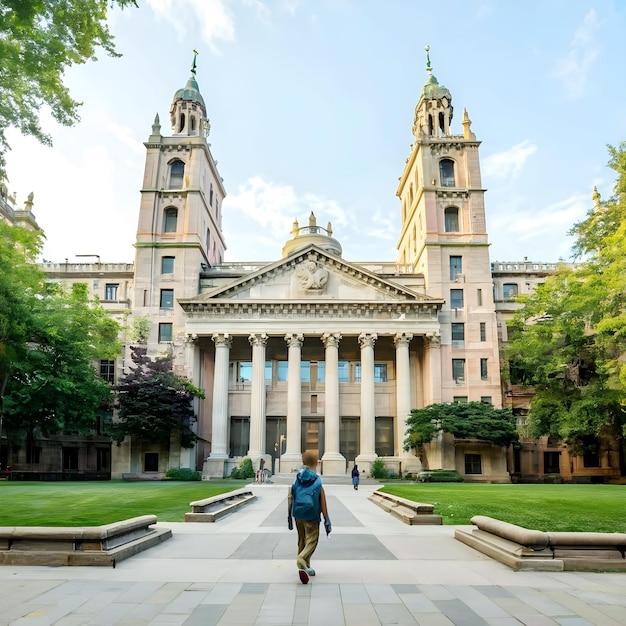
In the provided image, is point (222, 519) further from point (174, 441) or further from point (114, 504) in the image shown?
point (174, 441)

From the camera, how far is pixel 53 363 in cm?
4178

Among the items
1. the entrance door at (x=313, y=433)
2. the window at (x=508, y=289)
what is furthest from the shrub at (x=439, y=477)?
the window at (x=508, y=289)

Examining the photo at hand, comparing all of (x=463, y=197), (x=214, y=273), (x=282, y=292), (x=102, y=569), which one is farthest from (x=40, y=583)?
(x=463, y=197)

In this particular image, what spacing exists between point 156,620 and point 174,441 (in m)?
43.5

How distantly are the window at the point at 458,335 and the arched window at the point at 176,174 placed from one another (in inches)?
1129

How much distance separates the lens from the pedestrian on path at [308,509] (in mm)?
9125

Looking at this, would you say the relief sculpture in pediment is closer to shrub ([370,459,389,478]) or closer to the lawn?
shrub ([370,459,389,478])

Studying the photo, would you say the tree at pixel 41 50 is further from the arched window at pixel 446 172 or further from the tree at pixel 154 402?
the arched window at pixel 446 172

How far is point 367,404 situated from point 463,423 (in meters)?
7.81

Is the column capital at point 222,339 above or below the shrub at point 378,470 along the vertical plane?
above

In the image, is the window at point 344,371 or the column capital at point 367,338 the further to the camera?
the window at point 344,371

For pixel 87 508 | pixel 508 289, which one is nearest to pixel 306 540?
pixel 87 508

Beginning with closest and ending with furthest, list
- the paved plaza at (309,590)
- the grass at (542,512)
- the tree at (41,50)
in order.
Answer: the paved plaza at (309,590) < the tree at (41,50) < the grass at (542,512)

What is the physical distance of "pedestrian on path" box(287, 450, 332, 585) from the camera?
9.12m
